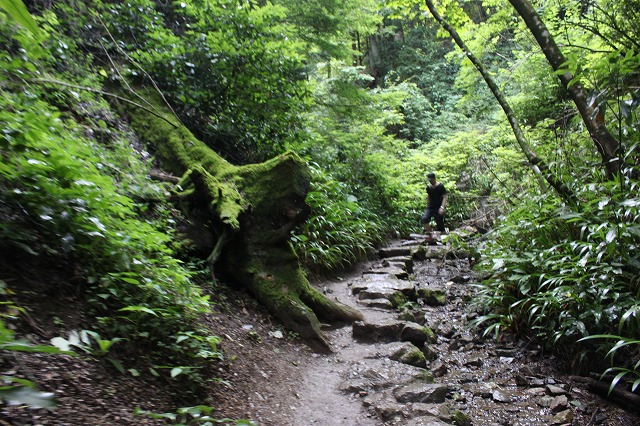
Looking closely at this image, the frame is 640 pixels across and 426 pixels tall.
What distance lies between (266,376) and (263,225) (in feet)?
6.27

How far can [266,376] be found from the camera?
12.1ft

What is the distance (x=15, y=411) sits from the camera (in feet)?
5.49

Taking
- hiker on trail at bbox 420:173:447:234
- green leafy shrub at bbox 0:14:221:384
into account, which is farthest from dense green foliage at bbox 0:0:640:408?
hiker on trail at bbox 420:173:447:234

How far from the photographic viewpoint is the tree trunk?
4.68 metres

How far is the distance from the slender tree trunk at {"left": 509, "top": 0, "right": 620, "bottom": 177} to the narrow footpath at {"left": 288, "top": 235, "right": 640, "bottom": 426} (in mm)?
2557

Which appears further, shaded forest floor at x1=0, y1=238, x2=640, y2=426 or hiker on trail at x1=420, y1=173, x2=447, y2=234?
hiker on trail at x1=420, y1=173, x2=447, y2=234

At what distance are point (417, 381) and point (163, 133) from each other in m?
4.84

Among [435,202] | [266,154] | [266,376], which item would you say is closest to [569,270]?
[266,376]

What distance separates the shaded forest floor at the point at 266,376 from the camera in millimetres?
2029

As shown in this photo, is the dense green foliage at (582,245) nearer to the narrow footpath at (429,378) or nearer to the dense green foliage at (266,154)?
the dense green foliage at (266,154)

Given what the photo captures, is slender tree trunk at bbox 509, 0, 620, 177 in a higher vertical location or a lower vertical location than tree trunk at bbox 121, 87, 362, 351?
higher

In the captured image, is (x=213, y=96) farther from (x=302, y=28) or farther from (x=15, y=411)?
(x=15, y=411)

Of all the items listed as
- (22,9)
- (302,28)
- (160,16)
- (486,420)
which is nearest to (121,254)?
(22,9)

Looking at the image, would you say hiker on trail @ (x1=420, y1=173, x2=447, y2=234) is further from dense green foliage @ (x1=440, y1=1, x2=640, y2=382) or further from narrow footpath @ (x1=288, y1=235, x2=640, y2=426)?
narrow footpath @ (x1=288, y1=235, x2=640, y2=426)
